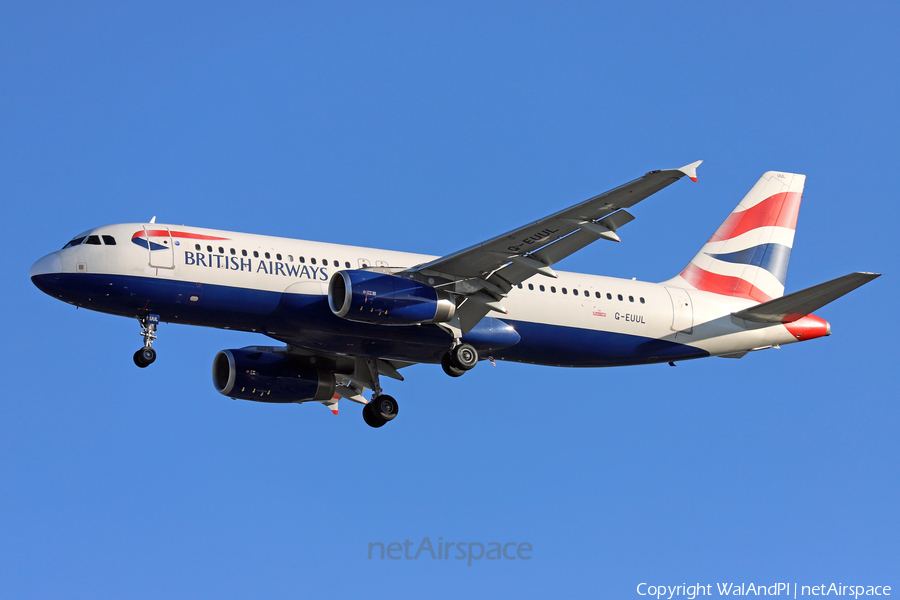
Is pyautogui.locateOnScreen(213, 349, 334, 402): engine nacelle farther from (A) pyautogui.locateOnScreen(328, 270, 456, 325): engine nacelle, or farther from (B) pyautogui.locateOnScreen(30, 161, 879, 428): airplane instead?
(A) pyautogui.locateOnScreen(328, 270, 456, 325): engine nacelle

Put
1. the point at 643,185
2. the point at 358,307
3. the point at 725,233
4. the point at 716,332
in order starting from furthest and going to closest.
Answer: the point at 725,233
the point at 716,332
the point at 358,307
the point at 643,185

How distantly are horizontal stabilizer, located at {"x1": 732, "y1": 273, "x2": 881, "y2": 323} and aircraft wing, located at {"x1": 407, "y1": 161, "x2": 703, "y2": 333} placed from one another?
7505 millimetres

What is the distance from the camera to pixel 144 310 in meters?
30.6

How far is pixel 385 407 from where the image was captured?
119 feet

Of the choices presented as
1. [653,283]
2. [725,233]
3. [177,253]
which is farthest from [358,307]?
[725,233]

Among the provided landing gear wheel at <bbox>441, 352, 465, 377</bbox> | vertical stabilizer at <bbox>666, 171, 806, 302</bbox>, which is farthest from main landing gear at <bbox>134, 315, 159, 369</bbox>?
vertical stabilizer at <bbox>666, 171, 806, 302</bbox>

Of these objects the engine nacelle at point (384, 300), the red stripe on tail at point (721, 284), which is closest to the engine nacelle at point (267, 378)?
the engine nacelle at point (384, 300)

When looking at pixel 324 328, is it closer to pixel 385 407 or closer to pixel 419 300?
pixel 419 300

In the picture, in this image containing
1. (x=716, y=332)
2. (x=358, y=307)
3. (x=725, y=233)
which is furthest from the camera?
(x=725, y=233)

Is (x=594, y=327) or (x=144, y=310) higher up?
(x=594, y=327)

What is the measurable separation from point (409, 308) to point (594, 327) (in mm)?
7091

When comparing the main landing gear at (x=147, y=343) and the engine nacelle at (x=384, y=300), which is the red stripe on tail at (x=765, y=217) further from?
the main landing gear at (x=147, y=343)

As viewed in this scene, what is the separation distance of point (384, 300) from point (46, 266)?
9806mm

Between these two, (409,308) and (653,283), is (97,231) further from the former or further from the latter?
(653,283)
